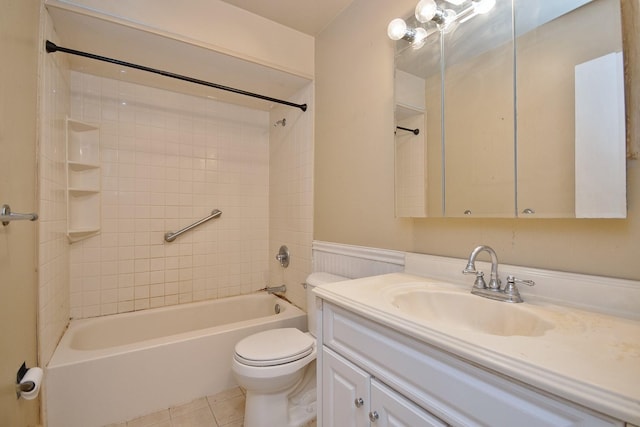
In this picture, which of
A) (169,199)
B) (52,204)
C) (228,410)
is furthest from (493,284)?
(169,199)

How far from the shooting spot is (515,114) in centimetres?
95

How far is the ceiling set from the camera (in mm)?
1676

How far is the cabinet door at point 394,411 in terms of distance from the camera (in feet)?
2.16

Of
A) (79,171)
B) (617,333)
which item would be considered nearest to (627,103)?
(617,333)

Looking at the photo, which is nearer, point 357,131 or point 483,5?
point 483,5

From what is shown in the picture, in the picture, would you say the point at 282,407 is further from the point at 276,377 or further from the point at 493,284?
the point at 493,284

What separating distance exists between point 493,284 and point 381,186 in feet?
2.32

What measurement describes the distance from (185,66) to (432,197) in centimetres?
176

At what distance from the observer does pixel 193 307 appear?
219 cm

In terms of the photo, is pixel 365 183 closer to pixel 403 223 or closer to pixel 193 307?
pixel 403 223

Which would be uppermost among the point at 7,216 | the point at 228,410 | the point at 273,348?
the point at 7,216

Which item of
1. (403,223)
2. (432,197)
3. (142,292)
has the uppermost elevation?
(432,197)

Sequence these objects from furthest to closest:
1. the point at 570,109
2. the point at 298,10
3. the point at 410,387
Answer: the point at 298,10 → the point at 570,109 → the point at 410,387

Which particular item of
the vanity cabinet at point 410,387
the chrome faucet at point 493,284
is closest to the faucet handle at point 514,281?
the chrome faucet at point 493,284
